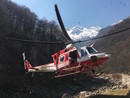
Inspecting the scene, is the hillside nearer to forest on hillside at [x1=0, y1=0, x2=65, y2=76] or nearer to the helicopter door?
forest on hillside at [x1=0, y1=0, x2=65, y2=76]

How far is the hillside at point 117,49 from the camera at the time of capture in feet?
240

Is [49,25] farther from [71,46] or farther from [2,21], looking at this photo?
[71,46]

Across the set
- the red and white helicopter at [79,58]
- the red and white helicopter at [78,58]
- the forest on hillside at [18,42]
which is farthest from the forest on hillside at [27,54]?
the red and white helicopter at [79,58]

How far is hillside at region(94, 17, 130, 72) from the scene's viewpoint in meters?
73.0

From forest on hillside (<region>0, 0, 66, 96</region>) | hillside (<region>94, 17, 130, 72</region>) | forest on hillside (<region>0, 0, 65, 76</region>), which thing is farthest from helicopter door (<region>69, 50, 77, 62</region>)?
hillside (<region>94, 17, 130, 72</region>)

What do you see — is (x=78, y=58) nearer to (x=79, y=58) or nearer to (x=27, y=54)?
(x=79, y=58)

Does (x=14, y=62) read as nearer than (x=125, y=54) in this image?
Yes

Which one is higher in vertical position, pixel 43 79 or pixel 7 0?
pixel 7 0

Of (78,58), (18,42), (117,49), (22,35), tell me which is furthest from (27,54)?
(117,49)

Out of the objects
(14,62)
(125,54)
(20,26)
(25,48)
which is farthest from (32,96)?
(125,54)

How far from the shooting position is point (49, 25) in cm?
5566

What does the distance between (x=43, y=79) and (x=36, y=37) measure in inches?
740

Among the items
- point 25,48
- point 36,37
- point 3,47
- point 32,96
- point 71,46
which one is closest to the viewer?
point 71,46

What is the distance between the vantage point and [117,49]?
86625mm
